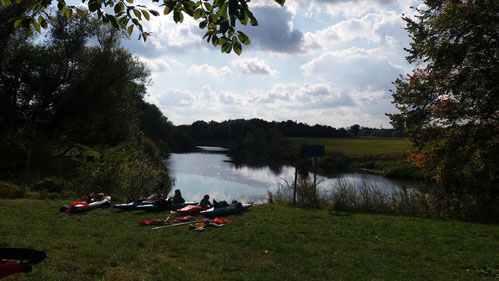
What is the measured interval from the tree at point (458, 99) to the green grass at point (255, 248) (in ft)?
11.5

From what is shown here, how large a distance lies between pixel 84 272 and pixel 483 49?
44.8 ft

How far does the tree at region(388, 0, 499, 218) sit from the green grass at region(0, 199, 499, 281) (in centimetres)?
350

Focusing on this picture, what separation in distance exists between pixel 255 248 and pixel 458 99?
34.6ft

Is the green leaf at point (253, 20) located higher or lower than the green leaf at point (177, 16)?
lower

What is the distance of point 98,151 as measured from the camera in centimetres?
2386

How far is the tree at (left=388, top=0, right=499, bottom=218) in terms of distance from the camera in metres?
11.9

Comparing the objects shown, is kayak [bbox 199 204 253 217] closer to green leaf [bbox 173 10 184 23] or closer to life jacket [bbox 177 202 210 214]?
life jacket [bbox 177 202 210 214]

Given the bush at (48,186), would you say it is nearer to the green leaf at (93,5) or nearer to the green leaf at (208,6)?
the green leaf at (93,5)

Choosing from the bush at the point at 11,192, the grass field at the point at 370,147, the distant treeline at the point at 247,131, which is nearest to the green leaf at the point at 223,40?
the bush at the point at 11,192

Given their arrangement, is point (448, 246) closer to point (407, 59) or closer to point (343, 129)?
point (407, 59)

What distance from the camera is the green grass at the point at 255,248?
5.28 meters

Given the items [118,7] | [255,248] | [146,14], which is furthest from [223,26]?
[255,248]

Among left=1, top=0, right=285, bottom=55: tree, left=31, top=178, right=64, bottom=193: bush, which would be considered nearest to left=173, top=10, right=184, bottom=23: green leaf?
left=1, top=0, right=285, bottom=55: tree

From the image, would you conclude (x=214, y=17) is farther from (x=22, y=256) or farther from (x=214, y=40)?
(x=22, y=256)
